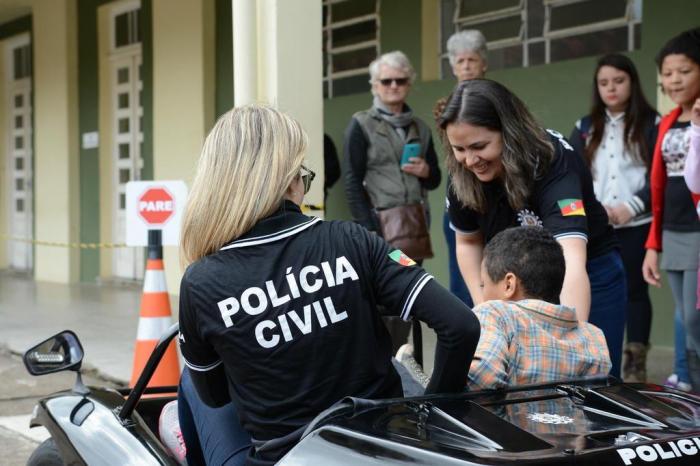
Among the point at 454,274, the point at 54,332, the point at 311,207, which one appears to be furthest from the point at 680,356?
the point at 54,332

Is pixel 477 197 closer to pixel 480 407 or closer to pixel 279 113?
pixel 279 113

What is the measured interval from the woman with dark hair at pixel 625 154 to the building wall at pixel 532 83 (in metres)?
0.54

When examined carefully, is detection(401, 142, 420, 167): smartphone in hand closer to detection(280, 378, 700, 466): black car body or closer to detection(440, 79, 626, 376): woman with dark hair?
detection(440, 79, 626, 376): woman with dark hair

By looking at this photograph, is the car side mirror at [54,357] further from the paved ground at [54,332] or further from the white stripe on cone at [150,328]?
the white stripe on cone at [150,328]

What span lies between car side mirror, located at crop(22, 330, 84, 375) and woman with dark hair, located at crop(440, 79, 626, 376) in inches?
54.6

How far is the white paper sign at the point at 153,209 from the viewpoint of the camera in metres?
5.34

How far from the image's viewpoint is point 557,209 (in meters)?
3.12

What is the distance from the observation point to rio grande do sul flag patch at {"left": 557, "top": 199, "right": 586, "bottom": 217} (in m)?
3.10

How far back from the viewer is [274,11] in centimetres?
484

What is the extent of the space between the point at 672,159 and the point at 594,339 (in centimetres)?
233

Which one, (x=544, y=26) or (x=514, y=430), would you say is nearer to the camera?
(x=514, y=430)

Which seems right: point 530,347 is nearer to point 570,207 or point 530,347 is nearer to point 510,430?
point 510,430

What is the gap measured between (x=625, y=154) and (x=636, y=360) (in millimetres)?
1193

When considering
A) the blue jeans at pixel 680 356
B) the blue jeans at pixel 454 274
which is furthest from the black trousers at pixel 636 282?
the blue jeans at pixel 454 274
